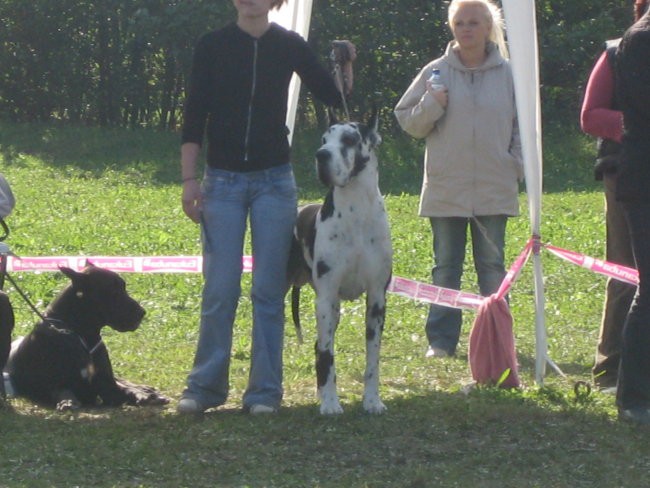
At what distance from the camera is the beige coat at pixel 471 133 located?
295 inches

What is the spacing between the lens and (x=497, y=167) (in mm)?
7566

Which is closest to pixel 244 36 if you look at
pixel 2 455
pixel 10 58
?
pixel 2 455

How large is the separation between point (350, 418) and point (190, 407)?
0.77 m

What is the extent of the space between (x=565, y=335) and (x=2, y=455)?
4328mm

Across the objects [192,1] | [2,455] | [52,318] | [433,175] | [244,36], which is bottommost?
[2,455]

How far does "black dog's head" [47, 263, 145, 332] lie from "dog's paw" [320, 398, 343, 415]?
118 cm

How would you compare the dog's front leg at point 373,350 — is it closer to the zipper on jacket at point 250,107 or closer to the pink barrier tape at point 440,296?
the zipper on jacket at point 250,107

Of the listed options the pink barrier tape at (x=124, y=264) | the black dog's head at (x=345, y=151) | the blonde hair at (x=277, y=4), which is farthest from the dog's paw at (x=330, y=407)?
the pink barrier tape at (x=124, y=264)

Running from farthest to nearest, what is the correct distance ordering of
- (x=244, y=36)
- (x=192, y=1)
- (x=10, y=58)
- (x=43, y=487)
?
(x=10, y=58) → (x=192, y=1) → (x=244, y=36) → (x=43, y=487)

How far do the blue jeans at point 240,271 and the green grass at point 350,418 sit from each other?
184 mm

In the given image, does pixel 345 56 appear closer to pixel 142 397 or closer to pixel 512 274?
pixel 512 274

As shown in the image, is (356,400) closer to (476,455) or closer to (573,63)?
(476,455)

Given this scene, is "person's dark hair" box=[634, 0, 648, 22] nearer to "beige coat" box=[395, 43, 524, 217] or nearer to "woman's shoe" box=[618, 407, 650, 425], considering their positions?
"beige coat" box=[395, 43, 524, 217]

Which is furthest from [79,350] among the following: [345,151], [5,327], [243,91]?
[345,151]
